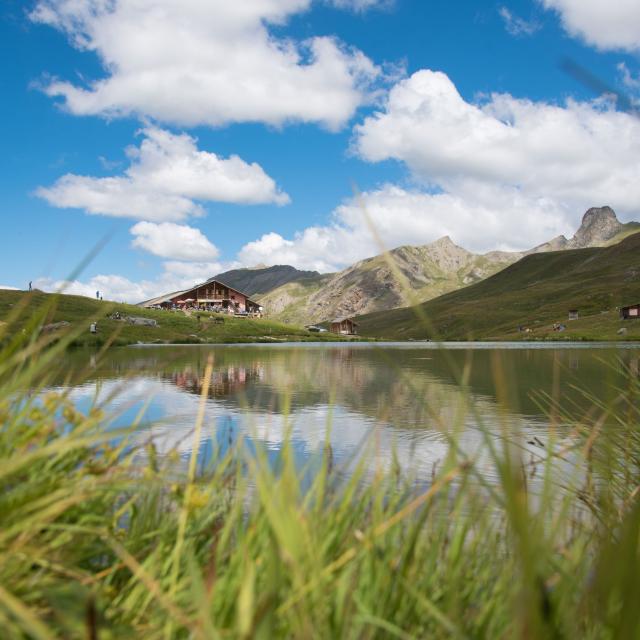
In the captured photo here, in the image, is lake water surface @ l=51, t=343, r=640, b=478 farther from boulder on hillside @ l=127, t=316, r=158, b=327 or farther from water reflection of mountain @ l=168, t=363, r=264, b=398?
boulder on hillside @ l=127, t=316, r=158, b=327

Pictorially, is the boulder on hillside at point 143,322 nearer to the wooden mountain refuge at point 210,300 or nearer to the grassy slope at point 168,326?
the grassy slope at point 168,326

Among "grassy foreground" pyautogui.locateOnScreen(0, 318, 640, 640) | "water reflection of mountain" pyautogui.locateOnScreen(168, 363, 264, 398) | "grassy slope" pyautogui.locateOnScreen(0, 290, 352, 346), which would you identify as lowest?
"water reflection of mountain" pyautogui.locateOnScreen(168, 363, 264, 398)

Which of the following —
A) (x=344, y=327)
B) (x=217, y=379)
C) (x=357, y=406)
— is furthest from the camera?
(x=344, y=327)

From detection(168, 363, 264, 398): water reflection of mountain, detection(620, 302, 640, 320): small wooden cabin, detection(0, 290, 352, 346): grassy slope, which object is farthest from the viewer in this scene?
detection(620, 302, 640, 320): small wooden cabin

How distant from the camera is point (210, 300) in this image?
482ft

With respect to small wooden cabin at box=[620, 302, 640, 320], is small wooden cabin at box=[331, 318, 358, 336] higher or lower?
lower

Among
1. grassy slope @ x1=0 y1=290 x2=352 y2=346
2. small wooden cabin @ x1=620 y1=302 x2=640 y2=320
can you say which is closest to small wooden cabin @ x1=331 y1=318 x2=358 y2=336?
grassy slope @ x1=0 y1=290 x2=352 y2=346

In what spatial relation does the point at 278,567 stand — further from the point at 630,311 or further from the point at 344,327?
the point at 344,327

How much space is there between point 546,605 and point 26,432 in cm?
319

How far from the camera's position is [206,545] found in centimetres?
392

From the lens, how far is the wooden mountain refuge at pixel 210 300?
479 ft

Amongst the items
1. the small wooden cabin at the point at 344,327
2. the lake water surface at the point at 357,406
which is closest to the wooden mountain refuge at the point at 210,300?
the small wooden cabin at the point at 344,327

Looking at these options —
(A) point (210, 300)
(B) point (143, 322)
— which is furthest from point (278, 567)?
(A) point (210, 300)

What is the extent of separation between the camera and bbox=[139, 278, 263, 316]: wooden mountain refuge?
146 meters
